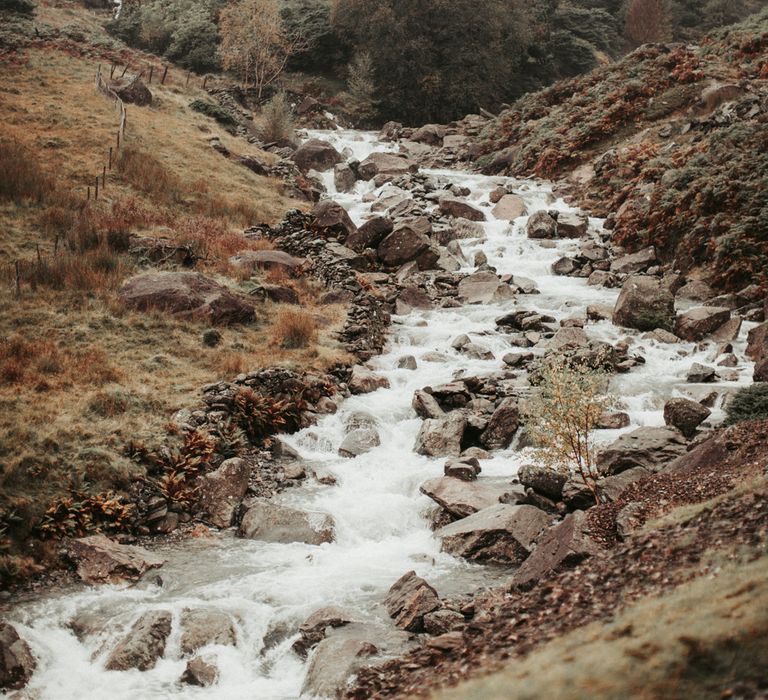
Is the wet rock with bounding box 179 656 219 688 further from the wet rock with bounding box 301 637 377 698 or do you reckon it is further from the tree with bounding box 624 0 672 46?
the tree with bounding box 624 0 672 46

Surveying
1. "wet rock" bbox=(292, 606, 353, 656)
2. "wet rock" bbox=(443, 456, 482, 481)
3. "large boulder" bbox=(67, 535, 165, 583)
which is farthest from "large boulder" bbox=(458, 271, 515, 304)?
"wet rock" bbox=(292, 606, 353, 656)

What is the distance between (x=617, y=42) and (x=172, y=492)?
50.8 m

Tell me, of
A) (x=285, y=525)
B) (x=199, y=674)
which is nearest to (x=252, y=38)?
(x=285, y=525)

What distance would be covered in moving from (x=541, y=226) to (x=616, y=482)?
15.2 meters

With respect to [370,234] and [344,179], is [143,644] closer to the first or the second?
[370,234]

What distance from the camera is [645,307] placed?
15.0m

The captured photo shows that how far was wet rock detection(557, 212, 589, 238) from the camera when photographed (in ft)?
70.6

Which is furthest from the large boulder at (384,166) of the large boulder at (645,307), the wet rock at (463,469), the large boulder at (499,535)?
the large boulder at (499,535)

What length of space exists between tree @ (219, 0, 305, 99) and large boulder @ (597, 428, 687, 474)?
33814 mm

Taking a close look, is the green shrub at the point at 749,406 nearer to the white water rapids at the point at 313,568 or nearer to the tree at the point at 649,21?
the white water rapids at the point at 313,568

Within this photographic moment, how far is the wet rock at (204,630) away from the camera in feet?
20.0

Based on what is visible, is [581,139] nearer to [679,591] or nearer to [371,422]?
[371,422]

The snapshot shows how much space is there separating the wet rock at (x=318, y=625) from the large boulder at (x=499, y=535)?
195cm

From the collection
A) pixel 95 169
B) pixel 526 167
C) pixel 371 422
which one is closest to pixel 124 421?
pixel 371 422
